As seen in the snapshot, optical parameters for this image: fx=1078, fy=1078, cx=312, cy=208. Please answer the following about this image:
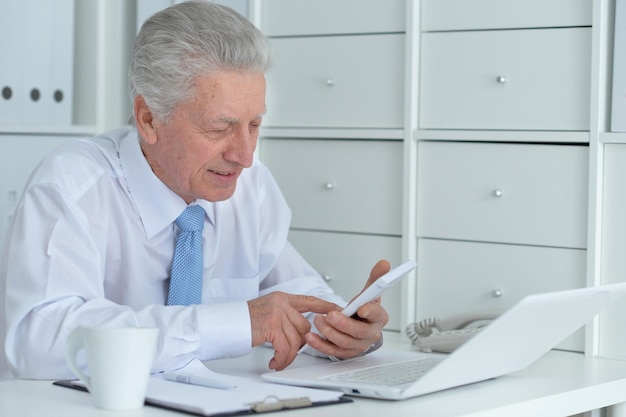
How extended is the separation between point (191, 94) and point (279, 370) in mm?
420

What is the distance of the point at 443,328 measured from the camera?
1931mm

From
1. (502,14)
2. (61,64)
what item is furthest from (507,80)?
(61,64)

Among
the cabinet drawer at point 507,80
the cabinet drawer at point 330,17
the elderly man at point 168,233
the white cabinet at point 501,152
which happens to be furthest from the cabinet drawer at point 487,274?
the cabinet drawer at point 330,17

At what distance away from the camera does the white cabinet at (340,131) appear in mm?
2117

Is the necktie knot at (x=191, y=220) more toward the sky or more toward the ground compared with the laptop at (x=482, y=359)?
more toward the sky

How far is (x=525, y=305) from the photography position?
121cm

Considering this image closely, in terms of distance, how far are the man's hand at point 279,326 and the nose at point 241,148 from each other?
218mm

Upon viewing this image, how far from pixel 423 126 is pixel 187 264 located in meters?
0.61

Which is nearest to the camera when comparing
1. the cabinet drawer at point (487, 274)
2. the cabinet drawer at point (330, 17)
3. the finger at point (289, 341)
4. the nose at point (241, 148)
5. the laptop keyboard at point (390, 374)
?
the laptop keyboard at point (390, 374)

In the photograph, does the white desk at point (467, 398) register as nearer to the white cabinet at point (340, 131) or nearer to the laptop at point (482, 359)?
the laptop at point (482, 359)

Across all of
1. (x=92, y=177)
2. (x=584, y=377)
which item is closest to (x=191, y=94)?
(x=92, y=177)

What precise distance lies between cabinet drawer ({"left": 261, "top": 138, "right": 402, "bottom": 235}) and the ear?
0.61 m

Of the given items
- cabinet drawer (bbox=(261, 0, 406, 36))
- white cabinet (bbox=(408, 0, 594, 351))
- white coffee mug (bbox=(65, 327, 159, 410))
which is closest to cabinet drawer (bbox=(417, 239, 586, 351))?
white cabinet (bbox=(408, 0, 594, 351))

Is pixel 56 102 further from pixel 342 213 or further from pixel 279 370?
pixel 279 370
